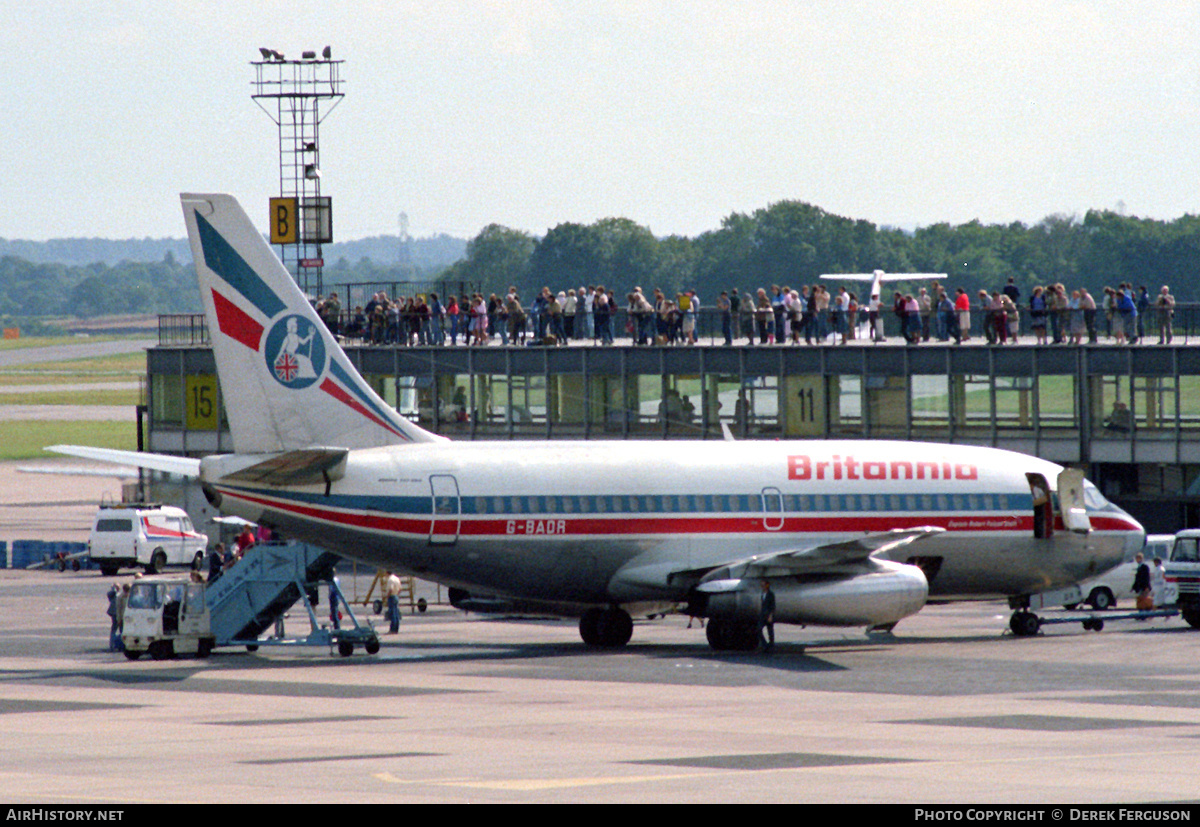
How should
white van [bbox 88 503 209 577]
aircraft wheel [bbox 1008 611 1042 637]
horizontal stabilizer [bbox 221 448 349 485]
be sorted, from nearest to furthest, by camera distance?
horizontal stabilizer [bbox 221 448 349 485], aircraft wheel [bbox 1008 611 1042 637], white van [bbox 88 503 209 577]

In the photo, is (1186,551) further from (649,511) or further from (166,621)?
(166,621)

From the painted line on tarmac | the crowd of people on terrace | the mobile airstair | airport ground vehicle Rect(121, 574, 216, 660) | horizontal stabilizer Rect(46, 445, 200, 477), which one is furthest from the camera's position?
the crowd of people on terrace

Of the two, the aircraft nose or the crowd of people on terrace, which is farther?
the crowd of people on terrace

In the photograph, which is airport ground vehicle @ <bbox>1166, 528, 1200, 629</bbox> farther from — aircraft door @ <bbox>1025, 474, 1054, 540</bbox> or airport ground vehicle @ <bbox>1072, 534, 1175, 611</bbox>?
airport ground vehicle @ <bbox>1072, 534, 1175, 611</bbox>

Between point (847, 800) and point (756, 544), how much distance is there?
66.6 ft

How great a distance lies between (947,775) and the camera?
21.5 metres

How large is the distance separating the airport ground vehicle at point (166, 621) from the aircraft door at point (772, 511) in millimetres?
11814

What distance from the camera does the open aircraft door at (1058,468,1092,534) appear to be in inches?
1666

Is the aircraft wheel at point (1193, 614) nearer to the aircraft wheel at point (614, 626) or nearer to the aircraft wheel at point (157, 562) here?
the aircraft wheel at point (614, 626)

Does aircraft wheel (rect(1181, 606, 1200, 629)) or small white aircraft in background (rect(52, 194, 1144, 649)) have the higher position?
small white aircraft in background (rect(52, 194, 1144, 649))

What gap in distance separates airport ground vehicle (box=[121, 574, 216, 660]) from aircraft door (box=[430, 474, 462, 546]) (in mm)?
5385

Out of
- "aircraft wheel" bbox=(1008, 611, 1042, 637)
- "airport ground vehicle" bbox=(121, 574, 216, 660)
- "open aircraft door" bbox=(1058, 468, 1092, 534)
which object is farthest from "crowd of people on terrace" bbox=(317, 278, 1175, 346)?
"airport ground vehicle" bbox=(121, 574, 216, 660)

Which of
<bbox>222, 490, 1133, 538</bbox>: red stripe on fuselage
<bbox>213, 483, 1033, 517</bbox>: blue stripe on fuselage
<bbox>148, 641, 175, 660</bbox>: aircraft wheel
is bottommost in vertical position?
<bbox>148, 641, 175, 660</bbox>: aircraft wheel
